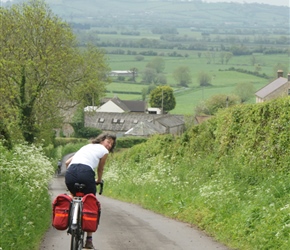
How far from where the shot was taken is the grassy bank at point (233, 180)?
14.8 metres

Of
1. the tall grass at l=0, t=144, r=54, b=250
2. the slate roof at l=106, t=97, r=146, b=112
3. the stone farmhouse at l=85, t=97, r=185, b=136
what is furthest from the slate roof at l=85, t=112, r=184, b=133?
the tall grass at l=0, t=144, r=54, b=250

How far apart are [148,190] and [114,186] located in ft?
27.8

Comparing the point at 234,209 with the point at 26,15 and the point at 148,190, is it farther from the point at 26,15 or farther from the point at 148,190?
the point at 26,15

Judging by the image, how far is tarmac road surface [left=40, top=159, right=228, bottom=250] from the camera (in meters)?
14.2

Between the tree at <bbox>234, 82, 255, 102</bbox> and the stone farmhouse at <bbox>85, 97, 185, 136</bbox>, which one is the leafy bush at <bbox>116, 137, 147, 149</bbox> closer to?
the stone farmhouse at <bbox>85, 97, 185, 136</bbox>

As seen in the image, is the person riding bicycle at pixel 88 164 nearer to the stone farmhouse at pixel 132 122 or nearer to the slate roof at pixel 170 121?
the stone farmhouse at pixel 132 122

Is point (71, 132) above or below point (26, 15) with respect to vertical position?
below

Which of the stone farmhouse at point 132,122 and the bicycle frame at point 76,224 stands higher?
the bicycle frame at point 76,224

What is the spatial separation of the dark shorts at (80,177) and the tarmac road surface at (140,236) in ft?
6.58

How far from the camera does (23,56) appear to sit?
183ft

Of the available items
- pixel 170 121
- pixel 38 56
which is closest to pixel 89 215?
pixel 38 56

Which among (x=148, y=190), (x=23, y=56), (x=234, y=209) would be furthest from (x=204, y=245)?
(x=23, y=56)

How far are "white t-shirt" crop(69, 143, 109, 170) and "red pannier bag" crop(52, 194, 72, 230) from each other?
748 mm

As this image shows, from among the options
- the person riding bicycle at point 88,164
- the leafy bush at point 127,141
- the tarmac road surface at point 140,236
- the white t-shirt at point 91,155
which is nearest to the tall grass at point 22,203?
the tarmac road surface at point 140,236
